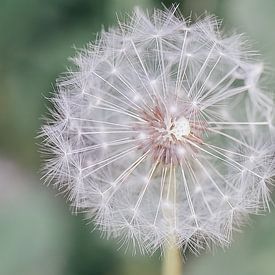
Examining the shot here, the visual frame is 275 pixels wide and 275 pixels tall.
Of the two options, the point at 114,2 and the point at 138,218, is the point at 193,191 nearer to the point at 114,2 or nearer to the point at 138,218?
the point at 138,218

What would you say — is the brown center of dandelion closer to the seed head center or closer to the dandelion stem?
the seed head center

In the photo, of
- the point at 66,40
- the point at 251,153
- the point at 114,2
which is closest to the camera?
the point at 251,153

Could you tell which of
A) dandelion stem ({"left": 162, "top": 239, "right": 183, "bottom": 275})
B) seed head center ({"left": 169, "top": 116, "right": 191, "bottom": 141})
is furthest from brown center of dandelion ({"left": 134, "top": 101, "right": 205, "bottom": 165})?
dandelion stem ({"left": 162, "top": 239, "right": 183, "bottom": 275})

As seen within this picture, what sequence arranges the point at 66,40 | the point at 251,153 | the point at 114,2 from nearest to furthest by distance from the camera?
1. the point at 251,153
2. the point at 114,2
3. the point at 66,40

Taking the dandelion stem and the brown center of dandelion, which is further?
the dandelion stem

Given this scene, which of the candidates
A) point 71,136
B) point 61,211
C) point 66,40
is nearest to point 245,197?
point 71,136

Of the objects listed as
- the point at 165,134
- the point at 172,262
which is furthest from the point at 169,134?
the point at 172,262

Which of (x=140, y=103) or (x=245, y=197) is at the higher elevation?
(x=140, y=103)
